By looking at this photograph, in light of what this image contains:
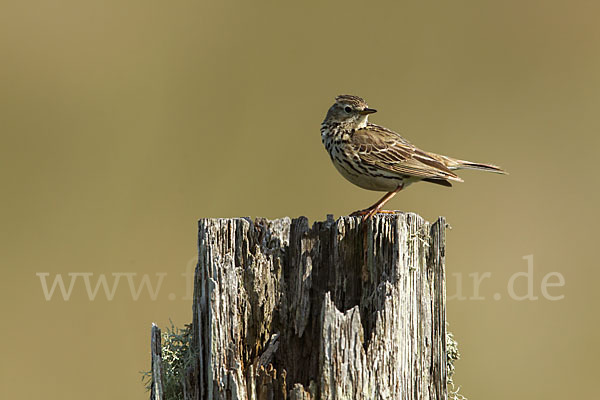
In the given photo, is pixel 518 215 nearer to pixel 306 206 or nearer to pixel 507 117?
pixel 507 117

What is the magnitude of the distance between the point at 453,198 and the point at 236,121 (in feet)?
14.3

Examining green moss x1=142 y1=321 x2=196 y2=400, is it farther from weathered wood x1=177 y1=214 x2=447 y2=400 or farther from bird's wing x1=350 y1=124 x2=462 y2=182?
bird's wing x1=350 y1=124 x2=462 y2=182

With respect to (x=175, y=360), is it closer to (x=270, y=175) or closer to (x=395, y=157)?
(x=395, y=157)

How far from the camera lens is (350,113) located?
8.16 metres

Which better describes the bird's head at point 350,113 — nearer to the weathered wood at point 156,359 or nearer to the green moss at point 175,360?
the green moss at point 175,360

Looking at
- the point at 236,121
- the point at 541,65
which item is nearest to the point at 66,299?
the point at 236,121

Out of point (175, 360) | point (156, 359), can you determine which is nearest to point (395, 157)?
point (175, 360)

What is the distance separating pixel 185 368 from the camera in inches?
186

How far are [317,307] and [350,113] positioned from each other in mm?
3840

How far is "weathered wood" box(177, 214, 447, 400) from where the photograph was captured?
434cm

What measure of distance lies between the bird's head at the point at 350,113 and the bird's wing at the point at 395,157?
0.17 metres

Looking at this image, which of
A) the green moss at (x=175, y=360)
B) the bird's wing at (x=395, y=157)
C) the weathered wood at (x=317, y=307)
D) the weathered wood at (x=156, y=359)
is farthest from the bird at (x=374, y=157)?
the weathered wood at (x=156, y=359)

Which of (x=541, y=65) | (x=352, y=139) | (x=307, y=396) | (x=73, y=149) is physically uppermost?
(x=541, y=65)

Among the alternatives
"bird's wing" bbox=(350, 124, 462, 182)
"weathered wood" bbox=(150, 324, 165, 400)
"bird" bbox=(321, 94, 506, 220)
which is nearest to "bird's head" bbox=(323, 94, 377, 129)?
"bird" bbox=(321, 94, 506, 220)
